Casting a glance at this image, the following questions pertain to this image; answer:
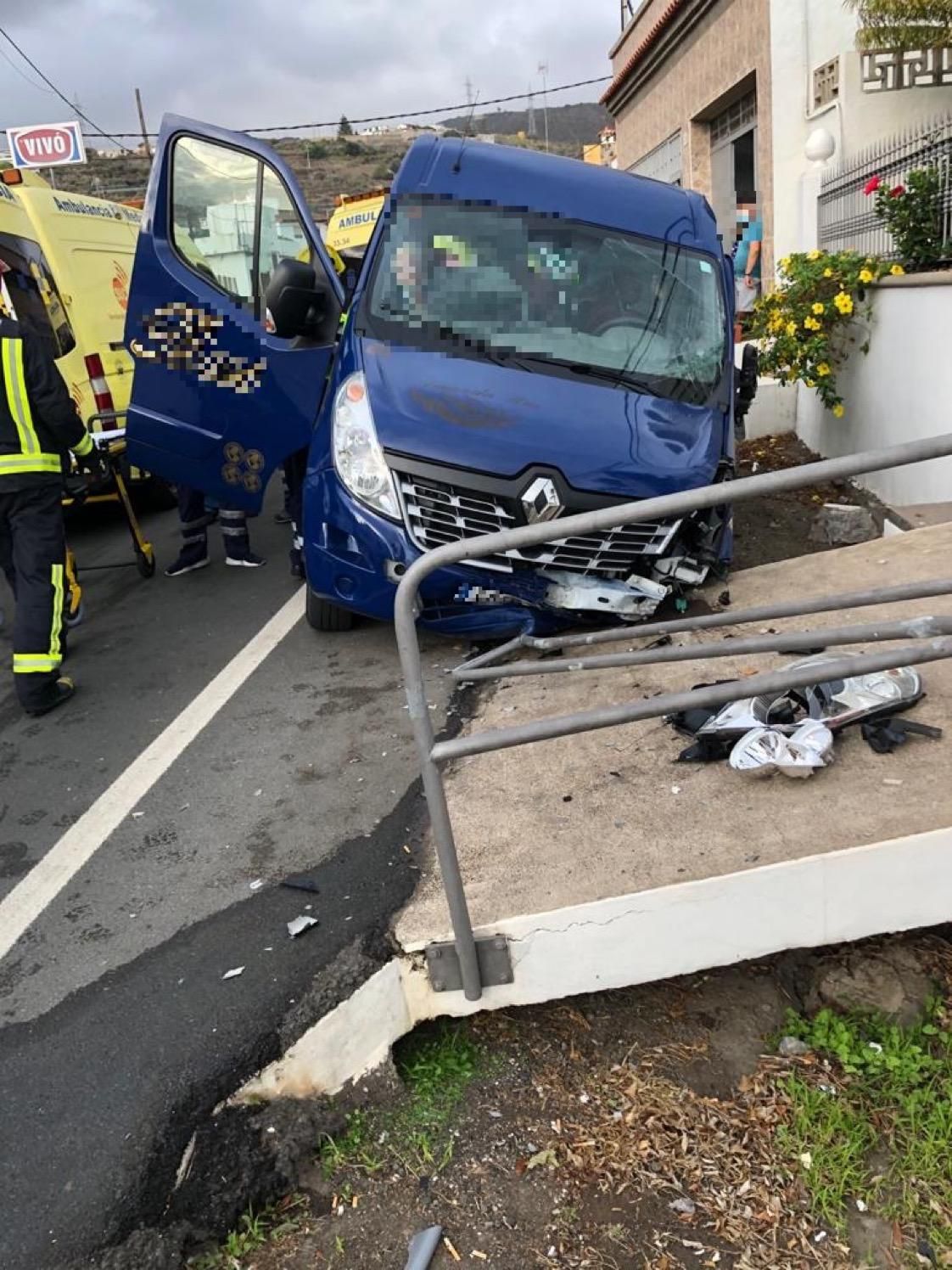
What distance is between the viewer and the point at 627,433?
14.7 ft

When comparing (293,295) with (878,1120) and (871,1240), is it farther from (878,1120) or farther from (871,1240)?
(871,1240)

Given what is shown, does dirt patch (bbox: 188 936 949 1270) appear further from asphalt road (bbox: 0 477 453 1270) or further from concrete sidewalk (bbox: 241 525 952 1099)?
asphalt road (bbox: 0 477 453 1270)

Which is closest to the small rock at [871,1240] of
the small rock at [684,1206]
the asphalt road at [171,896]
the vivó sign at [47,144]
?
the small rock at [684,1206]

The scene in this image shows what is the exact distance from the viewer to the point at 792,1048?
257 centimetres

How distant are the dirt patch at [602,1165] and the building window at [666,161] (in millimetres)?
17671

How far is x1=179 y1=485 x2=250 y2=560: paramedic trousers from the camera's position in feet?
22.4

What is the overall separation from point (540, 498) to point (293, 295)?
1.82 m

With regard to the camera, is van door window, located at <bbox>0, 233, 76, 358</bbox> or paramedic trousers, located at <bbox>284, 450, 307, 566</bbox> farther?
van door window, located at <bbox>0, 233, 76, 358</bbox>

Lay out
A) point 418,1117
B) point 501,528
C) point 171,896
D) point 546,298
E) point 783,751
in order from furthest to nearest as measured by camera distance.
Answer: point 546,298, point 501,528, point 171,896, point 783,751, point 418,1117

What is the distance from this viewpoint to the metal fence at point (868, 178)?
6582 mm

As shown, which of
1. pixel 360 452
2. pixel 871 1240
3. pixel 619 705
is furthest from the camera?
pixel 360 452

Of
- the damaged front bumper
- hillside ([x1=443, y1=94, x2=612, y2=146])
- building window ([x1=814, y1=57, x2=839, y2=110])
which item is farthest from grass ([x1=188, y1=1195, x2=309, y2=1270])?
hillside ([x1=443, y1=94, x2=612, y2=146])

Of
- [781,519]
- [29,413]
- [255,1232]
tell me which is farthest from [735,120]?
[255,1232]

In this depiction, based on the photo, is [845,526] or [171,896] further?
[845,526]
